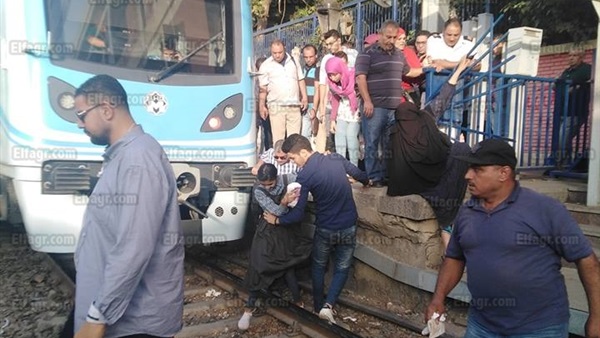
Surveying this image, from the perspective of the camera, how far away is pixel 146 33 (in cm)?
498

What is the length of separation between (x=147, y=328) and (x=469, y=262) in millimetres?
1551

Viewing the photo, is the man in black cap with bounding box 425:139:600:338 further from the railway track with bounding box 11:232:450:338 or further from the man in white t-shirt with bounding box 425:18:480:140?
the man in white t-shirt with bounding box 425:18:480:140

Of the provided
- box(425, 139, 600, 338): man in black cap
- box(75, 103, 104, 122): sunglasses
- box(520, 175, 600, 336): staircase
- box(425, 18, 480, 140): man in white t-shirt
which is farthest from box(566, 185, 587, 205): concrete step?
box(75, 103, 104, 122): sunglasses

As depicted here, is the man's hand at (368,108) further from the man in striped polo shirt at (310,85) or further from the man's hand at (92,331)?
the man's hand at (92,331)

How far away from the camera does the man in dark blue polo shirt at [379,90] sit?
18.1 ft

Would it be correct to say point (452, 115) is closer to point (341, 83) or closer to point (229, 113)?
point (341, 83)

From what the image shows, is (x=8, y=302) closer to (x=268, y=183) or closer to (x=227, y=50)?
(x=268, y=183)

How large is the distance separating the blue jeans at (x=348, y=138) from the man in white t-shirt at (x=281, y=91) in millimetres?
1141

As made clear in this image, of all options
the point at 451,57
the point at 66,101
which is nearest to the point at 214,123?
the point at 66,101

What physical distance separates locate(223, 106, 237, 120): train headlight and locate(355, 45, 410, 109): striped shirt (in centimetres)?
137

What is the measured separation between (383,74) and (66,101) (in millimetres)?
2986

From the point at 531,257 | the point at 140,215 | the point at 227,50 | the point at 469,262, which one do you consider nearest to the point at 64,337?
the point at 140,215

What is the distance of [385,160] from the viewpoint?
5.55 metres

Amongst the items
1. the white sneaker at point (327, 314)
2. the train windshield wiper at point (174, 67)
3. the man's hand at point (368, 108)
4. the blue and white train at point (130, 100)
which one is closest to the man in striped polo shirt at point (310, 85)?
the man's hand at point (368, 108)
